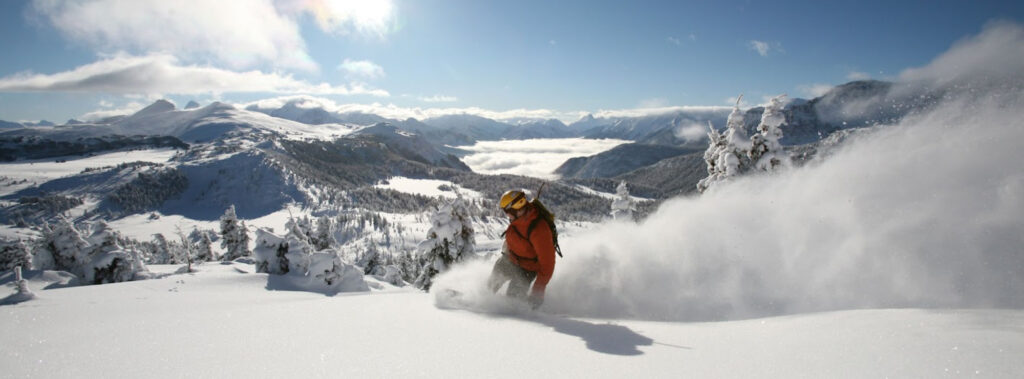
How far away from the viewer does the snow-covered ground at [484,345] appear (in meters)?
2.96

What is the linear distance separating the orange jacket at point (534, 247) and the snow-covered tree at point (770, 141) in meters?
20.8

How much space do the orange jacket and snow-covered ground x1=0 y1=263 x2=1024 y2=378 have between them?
112 cm

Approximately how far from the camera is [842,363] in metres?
2.99

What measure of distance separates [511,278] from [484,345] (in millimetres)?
2831

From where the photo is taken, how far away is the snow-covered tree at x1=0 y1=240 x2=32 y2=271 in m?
19.5

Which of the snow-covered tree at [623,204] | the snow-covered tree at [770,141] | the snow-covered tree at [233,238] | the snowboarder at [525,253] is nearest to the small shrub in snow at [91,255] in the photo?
the snowboarder at [525,253]

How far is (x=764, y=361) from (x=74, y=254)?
90.9ft

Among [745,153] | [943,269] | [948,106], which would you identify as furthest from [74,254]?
[745,153]

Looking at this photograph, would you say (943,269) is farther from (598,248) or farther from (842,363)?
(598,248)

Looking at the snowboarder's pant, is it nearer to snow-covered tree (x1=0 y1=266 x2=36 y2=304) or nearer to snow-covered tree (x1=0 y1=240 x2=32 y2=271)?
snow-covered tree (x1=0 y1=266 x2=36 y2=304)

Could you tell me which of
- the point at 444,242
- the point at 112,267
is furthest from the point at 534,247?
the point at 444,242

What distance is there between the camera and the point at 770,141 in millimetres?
23312

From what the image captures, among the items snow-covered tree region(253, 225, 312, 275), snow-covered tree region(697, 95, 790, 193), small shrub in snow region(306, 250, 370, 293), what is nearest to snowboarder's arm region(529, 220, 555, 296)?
small shrub in snow region(306, 250, 370, 293)

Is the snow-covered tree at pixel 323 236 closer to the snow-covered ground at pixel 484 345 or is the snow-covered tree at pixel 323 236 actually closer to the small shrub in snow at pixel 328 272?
the small shrub in snow at pixel 328 272
